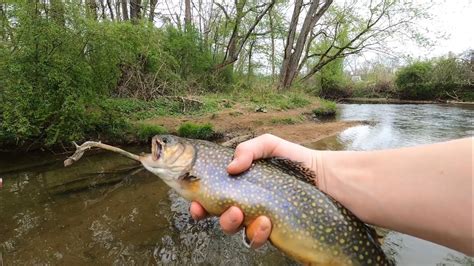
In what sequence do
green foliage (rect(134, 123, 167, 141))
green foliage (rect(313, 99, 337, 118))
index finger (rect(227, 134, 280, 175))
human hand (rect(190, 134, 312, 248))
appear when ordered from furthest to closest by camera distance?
green foliage (rect(313, 99, 337, 118)) < green foliage (rect(134, 123, 167, 141)) < index finger (rect(227, 134, 280, 175)) < human hand (rect(190, 134, 312, 248))

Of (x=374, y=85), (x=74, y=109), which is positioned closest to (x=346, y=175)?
(x=74, y=109)

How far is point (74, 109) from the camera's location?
367 inches

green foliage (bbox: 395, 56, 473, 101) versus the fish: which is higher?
green foliage (bbox: 395, 56, 473, 101)

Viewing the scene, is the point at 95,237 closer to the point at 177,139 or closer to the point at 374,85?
the point at 177,139

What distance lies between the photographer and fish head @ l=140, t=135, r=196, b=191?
2820mm

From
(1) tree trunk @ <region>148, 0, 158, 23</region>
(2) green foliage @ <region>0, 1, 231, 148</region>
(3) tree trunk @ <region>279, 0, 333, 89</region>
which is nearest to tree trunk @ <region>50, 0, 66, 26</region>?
(2) green foliage @ <region>0, 1, 231, 148</region>

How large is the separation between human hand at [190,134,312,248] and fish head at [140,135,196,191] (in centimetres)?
27

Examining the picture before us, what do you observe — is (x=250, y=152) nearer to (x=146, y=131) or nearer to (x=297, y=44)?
(x=146, y=131)

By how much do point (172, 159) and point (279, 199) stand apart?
3.03 ft

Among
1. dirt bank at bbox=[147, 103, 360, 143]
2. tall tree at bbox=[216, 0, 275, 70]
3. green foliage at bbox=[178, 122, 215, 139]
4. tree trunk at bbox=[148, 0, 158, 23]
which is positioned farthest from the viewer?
tall tree at bbox=[216, 0, 275, 70]

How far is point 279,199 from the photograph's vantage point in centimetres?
263

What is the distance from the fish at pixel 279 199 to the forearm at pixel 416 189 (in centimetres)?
19

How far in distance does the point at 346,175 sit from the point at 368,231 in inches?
17.1

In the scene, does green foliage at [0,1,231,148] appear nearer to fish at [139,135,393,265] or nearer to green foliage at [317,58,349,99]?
fish at [139,135,393,265]
